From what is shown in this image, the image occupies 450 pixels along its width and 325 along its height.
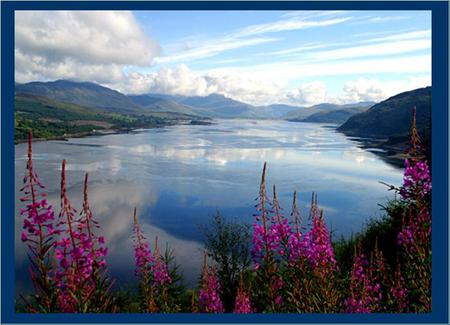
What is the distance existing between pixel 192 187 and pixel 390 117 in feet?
179

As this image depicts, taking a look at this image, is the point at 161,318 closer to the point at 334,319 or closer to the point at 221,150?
the point at 334,319

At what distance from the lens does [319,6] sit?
4.04 metres

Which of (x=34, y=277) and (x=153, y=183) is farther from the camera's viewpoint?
(x=153, y=183)

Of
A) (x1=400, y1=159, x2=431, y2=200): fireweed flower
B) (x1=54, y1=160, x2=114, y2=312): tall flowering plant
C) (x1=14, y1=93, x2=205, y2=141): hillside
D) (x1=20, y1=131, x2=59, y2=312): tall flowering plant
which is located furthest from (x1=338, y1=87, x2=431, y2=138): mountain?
(x1=20, y1=131, x2=59, y2=312): tall flowering plant

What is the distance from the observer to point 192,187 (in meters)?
30.6

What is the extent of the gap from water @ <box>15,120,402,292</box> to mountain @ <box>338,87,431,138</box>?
1926 centimetres

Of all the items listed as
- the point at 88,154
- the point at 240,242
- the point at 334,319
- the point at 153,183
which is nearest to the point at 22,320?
the point at 334,319

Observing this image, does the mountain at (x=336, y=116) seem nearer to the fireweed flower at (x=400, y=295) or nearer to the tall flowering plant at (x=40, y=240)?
the fireweed flower at (x=400, y=295)

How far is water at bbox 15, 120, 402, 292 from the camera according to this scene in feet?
66.5

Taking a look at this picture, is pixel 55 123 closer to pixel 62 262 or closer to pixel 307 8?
pixel 307 8

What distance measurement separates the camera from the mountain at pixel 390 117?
6600 centimetres

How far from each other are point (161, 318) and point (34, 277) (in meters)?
1.32

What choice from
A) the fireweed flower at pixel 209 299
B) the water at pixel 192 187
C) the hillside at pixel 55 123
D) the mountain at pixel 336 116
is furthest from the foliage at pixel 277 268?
the mountain at pixel 336 116

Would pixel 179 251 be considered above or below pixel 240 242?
below
